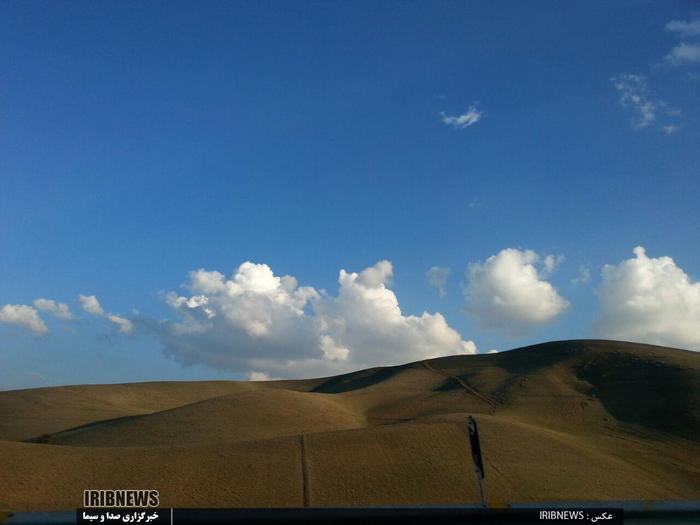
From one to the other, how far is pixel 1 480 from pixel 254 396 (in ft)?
123

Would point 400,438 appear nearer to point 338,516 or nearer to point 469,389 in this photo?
point 338,516

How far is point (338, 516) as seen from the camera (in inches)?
263

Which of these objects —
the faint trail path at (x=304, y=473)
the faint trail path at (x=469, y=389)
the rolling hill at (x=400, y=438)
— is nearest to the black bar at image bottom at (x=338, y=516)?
the rolling hill at (x=400, y=438)

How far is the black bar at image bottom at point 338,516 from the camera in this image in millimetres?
6500

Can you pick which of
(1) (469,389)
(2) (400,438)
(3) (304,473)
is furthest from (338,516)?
(1) (469,389)

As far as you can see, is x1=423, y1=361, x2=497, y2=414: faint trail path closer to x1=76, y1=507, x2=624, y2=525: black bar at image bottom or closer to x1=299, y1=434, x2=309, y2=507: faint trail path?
x1=299, y1=434, x2=309, y2=507: faint trail path

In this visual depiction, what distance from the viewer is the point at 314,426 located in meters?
51.0

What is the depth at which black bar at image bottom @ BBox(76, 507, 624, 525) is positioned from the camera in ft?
21.3

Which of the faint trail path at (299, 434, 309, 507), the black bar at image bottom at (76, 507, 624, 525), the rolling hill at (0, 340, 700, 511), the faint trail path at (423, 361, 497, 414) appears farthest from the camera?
the faint trail path at (423, 361, 497, 414)

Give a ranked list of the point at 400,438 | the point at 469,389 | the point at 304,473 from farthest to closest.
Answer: the point at 469,389 < the point at 400,438 < the point at 304,473

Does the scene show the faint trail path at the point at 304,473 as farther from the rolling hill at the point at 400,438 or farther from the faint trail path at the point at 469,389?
the faint trail path at the point at 469,389

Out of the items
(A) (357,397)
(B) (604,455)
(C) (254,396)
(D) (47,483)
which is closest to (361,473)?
(D) (47,483)

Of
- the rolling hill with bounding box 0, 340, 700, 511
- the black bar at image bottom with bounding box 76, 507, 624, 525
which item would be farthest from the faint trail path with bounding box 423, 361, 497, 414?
the black bar at image bottom with bounding box 76, 507, 624, 525

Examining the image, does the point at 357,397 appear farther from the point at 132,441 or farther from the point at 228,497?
the point at 228,497
